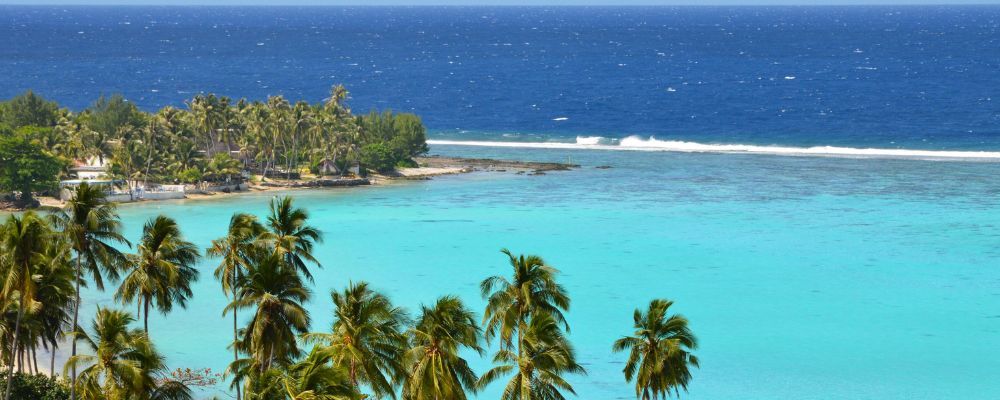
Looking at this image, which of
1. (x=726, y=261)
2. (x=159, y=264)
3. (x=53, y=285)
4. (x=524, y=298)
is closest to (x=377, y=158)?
(x=726, y=261)

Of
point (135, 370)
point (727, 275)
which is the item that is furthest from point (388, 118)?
point (135, 370)

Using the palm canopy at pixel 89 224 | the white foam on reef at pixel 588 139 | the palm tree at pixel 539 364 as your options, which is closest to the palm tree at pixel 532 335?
the palm tree at pixel 539 364

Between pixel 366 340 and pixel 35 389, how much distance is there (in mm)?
14000

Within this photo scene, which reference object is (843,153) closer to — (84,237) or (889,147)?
(889,147)

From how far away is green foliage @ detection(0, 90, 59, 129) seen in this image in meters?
110

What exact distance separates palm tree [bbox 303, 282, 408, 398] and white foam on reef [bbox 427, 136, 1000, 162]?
10251cm

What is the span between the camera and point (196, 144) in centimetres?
10812

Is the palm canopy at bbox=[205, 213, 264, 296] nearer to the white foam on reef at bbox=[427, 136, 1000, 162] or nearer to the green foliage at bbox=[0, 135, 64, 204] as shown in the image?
the green foliage at bbox=[0, 135, 64, 204]

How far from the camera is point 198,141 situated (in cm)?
10788

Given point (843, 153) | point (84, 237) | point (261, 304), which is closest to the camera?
point (261, 304)

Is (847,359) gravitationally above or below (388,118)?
below

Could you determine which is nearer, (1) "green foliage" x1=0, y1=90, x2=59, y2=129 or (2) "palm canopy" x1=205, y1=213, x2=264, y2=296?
(2) "palm canopy" x1=205, y1=213, x2=264, y2=296

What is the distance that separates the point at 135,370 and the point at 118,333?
1.08m

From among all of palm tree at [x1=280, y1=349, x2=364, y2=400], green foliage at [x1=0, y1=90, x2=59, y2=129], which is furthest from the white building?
palm tree at [x1=280, y1=349, x2=364, y2=400]
